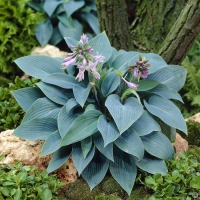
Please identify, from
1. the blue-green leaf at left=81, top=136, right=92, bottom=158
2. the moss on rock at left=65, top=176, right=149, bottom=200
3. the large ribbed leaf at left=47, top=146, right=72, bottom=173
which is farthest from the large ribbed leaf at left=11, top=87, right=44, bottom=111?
the moss on rock at left=65, top=176, right=149, bottom=200

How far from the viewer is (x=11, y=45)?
15.3ft

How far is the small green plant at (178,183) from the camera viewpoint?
229cm

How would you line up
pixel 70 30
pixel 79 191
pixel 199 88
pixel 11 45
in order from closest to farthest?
pixel 79 191, pixel 199 88, pixel 11 45, pixel 70 30

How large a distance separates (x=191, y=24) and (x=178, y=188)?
1.35m

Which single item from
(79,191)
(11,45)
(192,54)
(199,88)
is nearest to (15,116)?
(79,191)

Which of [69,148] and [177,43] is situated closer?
[69,148]

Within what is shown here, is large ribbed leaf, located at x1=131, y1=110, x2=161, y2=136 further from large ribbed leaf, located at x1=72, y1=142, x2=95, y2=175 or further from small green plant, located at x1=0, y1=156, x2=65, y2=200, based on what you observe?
small green plant, located at x1=0, y1=156, x2=65, y2=200

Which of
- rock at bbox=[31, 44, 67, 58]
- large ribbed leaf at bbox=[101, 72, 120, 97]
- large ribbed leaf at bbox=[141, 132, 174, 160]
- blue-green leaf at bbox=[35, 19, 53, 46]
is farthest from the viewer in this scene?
blue-green leaf at bbox=[35, 19, 53, 46]

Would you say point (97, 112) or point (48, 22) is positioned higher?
point (97, 112)

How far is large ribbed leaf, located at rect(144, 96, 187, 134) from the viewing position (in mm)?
2523

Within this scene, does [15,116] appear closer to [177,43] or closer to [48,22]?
[177,43]

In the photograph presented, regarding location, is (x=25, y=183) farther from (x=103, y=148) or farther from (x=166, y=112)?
(x=166, y=112)

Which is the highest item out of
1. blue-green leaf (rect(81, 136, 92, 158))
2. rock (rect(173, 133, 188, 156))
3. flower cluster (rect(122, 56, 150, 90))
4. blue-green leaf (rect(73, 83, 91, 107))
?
flower cluster (rect(122, 56, 150, 90))

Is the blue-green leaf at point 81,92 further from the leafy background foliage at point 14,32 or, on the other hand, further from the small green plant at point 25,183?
the leafy background foliage at point 14,32
